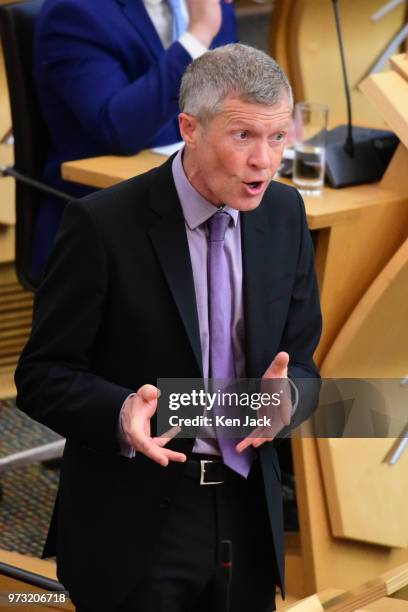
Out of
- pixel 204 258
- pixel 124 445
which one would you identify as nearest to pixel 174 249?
pixel 204 258

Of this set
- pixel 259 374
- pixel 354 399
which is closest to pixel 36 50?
pixel 354 399

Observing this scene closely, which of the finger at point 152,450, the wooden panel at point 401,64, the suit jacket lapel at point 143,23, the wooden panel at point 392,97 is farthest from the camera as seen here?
the suit jacket lapel at point 143,23

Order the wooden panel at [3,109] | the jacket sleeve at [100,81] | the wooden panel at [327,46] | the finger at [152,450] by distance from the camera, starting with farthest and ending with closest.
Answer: the wooden panel at [327,46] < the wooden panel at [3,109] < the jacket sleeve at [100,81] < the finger at [152,450]

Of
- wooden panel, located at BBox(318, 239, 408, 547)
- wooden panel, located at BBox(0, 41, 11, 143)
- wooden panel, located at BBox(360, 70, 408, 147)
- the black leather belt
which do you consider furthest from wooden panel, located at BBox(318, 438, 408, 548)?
wooden panel, located at BBox(0, 41, 11, 143)

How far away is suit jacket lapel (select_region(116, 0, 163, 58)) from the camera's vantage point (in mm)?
2779

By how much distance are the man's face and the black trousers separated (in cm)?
39

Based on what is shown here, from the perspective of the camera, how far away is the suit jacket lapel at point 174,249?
63.1 inches

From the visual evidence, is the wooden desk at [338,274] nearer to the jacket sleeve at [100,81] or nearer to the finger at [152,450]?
the jacket sleeve at [100,81]

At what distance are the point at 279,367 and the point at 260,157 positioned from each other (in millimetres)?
265

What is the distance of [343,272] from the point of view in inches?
97.3

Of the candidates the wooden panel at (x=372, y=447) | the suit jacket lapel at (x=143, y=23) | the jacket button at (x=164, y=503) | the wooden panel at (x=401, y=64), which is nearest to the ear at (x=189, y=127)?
the jacket button at (x=164, y=503)

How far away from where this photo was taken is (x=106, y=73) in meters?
2.71

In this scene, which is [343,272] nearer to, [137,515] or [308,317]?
[308,317]

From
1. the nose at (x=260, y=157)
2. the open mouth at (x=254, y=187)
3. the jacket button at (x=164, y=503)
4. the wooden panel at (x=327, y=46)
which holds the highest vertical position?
the nose at (x=260, y=157)
